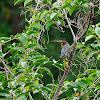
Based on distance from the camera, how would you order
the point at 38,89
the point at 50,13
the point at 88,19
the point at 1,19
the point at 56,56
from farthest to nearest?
1. the point at 1,19
2. the point at 56,56
3. the point at 50,13
4. the point at 38,89
5. the point at 88,19

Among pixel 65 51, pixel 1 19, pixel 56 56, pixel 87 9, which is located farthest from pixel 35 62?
pixel 1 19

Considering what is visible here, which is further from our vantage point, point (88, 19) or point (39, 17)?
point (39, 17)

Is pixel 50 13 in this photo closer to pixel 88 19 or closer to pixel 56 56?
pixel 88 19

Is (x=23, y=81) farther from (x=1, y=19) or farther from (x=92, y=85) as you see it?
(x=1, y=19)

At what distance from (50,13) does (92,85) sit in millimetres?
740

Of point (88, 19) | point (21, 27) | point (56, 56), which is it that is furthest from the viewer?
point (21, 27)

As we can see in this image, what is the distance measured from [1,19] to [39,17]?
6.86 meters

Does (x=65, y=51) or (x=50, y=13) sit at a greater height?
(x=50, y=13)

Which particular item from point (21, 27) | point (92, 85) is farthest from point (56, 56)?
point (92, 85)

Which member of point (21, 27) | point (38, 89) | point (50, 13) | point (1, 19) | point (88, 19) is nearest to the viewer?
point (88, 19)

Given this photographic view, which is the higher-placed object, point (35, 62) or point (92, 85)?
point (35, 62)

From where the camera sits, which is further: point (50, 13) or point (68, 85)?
point (50, 13)

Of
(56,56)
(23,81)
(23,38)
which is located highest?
(23,38)

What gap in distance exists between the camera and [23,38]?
2.30m
